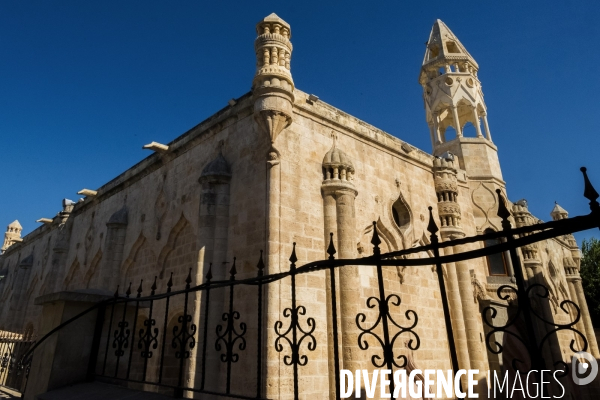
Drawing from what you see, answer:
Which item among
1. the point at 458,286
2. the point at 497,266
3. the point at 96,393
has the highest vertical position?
the point at 497,266

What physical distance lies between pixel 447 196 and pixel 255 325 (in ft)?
27.7

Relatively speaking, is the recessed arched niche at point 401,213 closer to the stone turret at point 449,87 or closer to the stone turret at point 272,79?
the stone turret at point 272,79

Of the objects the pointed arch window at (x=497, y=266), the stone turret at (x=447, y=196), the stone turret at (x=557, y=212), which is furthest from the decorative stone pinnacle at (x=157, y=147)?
the stone turret at (x=557, y=212)

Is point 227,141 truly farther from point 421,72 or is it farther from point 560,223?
point 421,72

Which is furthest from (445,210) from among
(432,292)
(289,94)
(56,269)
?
(56,269)

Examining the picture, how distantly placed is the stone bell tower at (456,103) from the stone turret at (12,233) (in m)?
31.1

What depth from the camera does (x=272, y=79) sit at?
8.27 metres

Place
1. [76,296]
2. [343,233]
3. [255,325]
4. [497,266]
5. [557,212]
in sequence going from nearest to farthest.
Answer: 1. [76,296]
2. [255,325]
3. [343,233]
4. [497,266]
5. [557,212]

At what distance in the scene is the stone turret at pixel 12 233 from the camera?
29.2 meters

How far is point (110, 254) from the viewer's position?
494 inches

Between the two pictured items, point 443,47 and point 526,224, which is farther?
point 443,47

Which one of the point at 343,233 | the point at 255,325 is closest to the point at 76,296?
the point at 255,325

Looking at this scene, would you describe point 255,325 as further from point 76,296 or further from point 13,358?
point 13,358

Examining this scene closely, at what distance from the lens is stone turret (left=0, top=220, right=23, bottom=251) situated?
29.2 m
